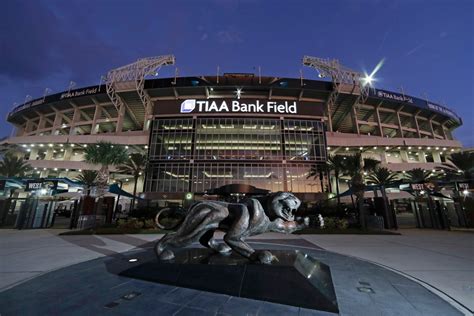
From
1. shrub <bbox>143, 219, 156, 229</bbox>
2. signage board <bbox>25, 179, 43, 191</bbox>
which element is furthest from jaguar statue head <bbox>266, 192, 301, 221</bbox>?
signage board <bbox>25, 179, 43, 191</bbox>

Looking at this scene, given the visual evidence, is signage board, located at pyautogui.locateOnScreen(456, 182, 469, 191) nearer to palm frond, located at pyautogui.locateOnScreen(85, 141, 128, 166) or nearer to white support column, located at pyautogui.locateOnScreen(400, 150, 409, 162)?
white support column, located at pyautogui.locateOnScreen(400, 150, 409, 162)

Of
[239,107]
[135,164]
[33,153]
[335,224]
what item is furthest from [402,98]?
[33,153]

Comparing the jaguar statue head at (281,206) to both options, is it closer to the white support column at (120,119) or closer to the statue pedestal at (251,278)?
the statue pedestal at (251,278)

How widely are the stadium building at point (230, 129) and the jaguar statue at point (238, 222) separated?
2698 centimetres

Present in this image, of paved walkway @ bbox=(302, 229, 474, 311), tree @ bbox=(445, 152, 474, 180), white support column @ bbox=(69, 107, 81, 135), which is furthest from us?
white support column @ bbox=(69, 107, 81, 135)

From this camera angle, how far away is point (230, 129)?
34812mm

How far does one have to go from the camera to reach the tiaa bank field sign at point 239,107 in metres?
34.2

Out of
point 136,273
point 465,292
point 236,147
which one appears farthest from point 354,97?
point 136,273

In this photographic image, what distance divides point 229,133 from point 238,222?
31021mm

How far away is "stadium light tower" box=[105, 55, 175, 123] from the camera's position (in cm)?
3859

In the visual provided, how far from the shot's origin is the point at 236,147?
34.6 metres

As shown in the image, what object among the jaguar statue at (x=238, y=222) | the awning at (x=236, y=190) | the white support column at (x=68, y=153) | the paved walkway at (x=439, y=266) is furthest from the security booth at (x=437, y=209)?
the white support column at (x=68, y=153)

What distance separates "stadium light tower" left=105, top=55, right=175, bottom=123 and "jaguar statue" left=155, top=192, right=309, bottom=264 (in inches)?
1605

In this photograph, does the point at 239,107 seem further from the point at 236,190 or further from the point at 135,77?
the point at 135,77
